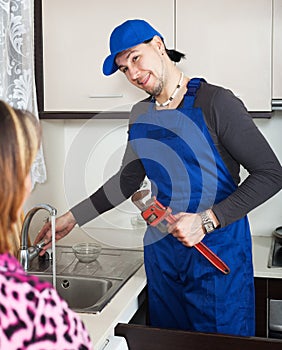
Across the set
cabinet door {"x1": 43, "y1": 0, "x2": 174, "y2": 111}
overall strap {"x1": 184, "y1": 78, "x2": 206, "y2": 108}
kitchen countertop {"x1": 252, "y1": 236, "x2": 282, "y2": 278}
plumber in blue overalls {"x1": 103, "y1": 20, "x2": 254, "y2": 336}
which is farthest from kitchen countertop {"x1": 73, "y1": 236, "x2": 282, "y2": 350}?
cabinet door {"x1": 43, "y1": 0, "x2": 174, "y2": 111}

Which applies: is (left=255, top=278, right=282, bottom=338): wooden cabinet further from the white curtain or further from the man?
the white curtain

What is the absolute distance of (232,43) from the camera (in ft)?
7.28

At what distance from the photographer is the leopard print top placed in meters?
0.69

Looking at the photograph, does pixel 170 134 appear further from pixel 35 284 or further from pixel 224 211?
pixel 35 284

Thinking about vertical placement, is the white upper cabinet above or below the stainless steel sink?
above

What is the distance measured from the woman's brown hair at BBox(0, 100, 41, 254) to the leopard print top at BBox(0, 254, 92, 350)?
0.06m

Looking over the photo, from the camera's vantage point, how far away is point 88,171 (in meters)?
2.81

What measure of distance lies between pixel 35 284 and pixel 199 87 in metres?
1.16

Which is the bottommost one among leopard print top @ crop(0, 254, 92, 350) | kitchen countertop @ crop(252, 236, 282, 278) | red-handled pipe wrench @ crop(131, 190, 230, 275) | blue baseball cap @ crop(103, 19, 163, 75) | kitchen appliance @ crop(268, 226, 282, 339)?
kitchen appliance @ crop(268, 226, 282, 339)

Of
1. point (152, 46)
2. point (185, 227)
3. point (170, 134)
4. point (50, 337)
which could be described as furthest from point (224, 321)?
point (50, 337)

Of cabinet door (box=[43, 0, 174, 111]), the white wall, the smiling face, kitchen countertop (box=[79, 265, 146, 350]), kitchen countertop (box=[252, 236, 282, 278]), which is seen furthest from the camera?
the white wall

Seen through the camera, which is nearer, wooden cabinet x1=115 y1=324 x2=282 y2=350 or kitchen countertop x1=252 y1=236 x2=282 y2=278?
wooden cabinet x1=115 y1=324 x2=282 y2=350

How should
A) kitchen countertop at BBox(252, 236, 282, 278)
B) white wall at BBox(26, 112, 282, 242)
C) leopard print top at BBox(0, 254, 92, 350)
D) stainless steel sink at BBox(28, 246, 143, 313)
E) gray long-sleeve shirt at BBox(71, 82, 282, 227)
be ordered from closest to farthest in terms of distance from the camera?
leopard print top at BBox(0, 254, 92, 350)
gray long-sleeve shirt at BBox(71, 82, 282, 227)
stainless steel sink at BBox(28, 246, 143, 313)
kitchen countertop at BBox(252, 236, 282, 278)
white wall at BBox(26, 112, 282, 242)

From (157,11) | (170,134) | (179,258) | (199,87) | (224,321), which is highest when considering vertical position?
(157,11)
